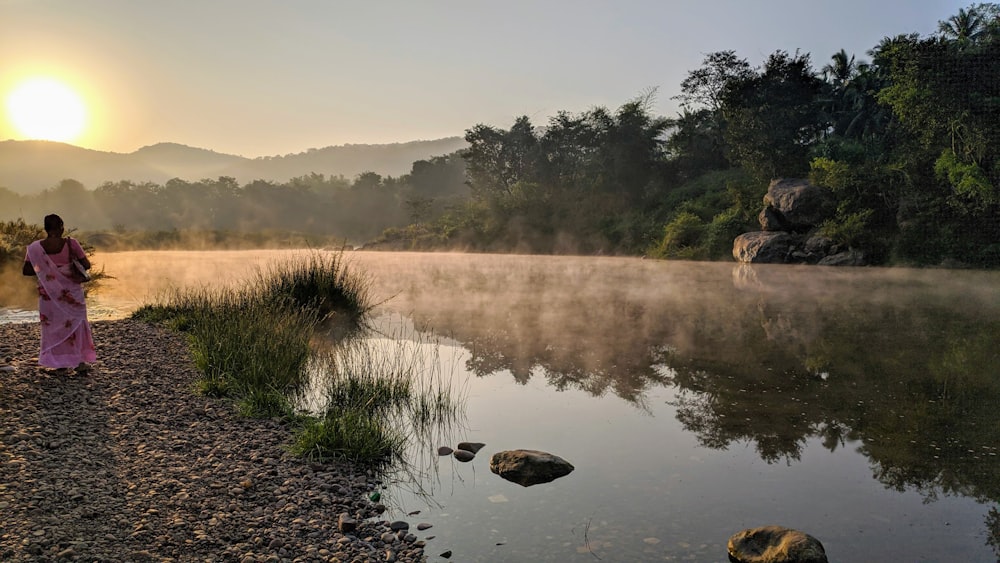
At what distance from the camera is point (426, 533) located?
3.39m

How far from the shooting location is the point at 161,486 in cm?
358

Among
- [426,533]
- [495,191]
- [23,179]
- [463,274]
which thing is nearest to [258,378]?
[426,533]

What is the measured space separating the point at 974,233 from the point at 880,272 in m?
3.79

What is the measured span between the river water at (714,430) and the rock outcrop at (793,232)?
12.2 metres

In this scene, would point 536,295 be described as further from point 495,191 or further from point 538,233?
point 495,191

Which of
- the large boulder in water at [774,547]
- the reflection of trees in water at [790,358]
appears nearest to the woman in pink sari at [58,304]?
the reflection of trees in water at [790,358]

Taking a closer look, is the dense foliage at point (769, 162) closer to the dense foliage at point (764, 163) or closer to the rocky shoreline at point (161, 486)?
the dense foliage at point (764, 163)

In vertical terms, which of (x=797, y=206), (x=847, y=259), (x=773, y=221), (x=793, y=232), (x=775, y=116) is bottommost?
(x=847, y=259)

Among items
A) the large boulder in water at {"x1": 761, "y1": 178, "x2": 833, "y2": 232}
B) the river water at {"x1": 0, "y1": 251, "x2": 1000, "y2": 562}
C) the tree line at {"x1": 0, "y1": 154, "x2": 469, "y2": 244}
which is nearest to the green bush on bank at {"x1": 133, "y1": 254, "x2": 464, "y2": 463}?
the river water at {"x1": 0, "y1": 251, "x2": 1000, "y2": 562}

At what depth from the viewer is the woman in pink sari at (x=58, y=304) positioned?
590 centimetres

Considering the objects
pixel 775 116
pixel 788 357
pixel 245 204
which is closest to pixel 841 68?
pixel 775 116

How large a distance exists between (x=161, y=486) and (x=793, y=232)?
26.1 m

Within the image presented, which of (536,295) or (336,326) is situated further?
(536,295)

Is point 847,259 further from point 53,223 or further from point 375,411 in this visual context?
point 53,223
